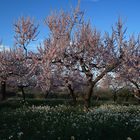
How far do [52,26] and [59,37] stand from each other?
3.11ft

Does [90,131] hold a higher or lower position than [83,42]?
lower

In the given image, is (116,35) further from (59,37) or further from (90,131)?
(90,131)

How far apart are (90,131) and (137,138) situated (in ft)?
5.14

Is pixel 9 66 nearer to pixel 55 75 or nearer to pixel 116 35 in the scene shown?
pixel 55 75

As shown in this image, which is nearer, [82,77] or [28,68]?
[28,68]

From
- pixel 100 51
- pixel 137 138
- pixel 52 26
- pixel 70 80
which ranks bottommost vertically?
pixel 137 138

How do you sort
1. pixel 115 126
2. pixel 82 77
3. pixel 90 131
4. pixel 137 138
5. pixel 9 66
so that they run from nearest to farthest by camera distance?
1. pixel 137 138
2. pixel 90 131
3. pixel 115 126
4. pixel 9 66
5. pixel 82 77

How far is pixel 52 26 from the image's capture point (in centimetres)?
2303

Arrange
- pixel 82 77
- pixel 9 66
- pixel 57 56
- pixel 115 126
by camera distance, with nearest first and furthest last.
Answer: pixel 115 126
pixel 57 56
pixel 9 66
pixel 82 77

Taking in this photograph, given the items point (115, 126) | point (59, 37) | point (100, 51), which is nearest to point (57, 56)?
point (59, 37)

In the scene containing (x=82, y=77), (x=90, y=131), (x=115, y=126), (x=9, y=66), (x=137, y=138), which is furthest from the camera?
(x=82, y=77)

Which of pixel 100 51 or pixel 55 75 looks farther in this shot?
pixel 55 75

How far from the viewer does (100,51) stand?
2312 cm

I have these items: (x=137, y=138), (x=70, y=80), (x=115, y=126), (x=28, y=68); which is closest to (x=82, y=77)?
(x=70, y=80)
